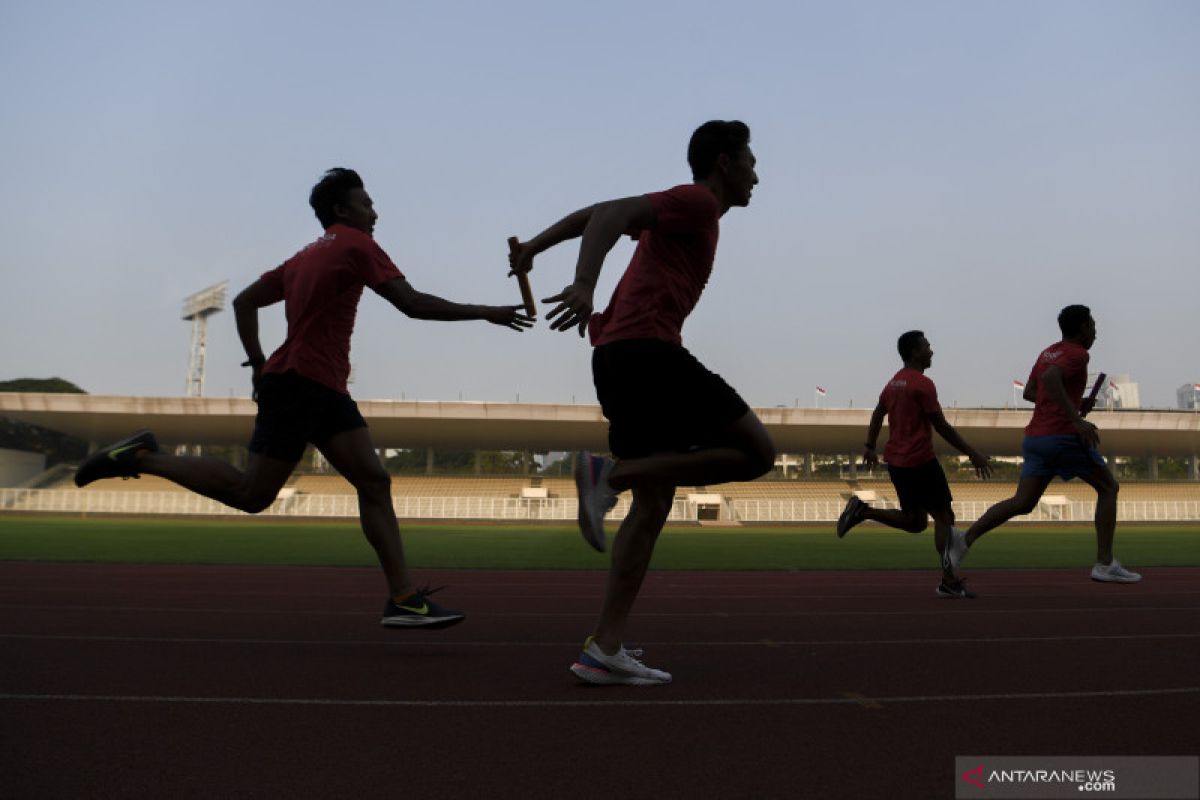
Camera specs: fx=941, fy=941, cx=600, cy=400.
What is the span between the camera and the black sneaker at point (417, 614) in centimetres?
408

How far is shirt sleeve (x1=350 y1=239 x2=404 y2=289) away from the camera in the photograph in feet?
13.3

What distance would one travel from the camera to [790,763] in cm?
228

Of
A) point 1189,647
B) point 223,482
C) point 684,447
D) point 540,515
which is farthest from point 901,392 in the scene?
point 540,515

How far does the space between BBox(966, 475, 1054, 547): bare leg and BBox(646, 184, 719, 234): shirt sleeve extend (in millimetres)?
4400

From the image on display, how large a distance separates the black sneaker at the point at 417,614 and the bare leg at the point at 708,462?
126 centimetres

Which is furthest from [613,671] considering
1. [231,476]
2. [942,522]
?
[942,522]

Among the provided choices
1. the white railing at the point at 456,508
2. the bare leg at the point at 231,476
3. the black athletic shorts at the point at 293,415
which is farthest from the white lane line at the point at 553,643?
the white railing at the point at 456,508

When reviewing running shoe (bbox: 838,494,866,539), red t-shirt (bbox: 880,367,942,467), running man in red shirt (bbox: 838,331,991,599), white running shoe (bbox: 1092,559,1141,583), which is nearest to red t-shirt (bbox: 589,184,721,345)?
running man in red shirt (bbox: 838,331,991,599)

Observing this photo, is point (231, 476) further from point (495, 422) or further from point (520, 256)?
point (495, 422)

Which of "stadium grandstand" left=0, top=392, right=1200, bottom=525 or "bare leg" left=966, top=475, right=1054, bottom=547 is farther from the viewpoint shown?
"stadium grandstand" left=0, top=392, right=1200, bottom=525

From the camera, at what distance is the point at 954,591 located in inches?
261

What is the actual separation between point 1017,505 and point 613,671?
4609 millimetres

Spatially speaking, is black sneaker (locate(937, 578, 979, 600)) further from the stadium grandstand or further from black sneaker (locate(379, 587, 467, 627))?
the stadium grandstand

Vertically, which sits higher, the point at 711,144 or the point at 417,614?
the point at 711,144
